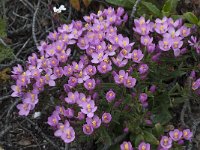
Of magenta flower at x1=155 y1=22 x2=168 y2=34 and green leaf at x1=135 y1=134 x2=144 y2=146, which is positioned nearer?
green leaf at x1=135 y1=134 x2=144 y2=146

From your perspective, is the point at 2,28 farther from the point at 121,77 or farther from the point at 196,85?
the point at 196,85

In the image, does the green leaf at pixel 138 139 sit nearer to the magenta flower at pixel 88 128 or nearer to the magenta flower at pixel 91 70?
the magenta flower at pixel 88 128

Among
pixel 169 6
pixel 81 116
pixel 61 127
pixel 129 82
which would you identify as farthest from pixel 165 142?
pixel 169 6

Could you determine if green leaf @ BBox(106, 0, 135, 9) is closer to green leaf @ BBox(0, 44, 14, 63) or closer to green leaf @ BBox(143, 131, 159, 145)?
green leaf @ BBox(0, 44, 14, 63)

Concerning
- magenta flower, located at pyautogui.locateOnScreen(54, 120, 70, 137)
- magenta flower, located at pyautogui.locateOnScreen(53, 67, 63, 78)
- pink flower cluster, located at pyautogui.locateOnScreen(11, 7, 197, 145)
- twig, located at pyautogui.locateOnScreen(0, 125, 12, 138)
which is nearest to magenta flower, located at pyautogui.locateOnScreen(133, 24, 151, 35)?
pink flower cluster, located at pyautogui.locateOnScreen(11, 7, 197, 145)

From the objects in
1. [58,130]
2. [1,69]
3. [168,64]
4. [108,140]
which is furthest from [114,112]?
[1,69]

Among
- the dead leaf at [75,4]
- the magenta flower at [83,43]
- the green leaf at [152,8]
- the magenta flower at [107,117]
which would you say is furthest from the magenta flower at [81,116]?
the dead leaf at [75,4]

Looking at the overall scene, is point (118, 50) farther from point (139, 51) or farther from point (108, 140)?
point (108, 140)

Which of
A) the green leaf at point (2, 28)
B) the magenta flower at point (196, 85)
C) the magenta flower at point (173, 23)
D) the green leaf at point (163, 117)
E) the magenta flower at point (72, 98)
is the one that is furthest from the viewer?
the green leaf at point (2, 28)
